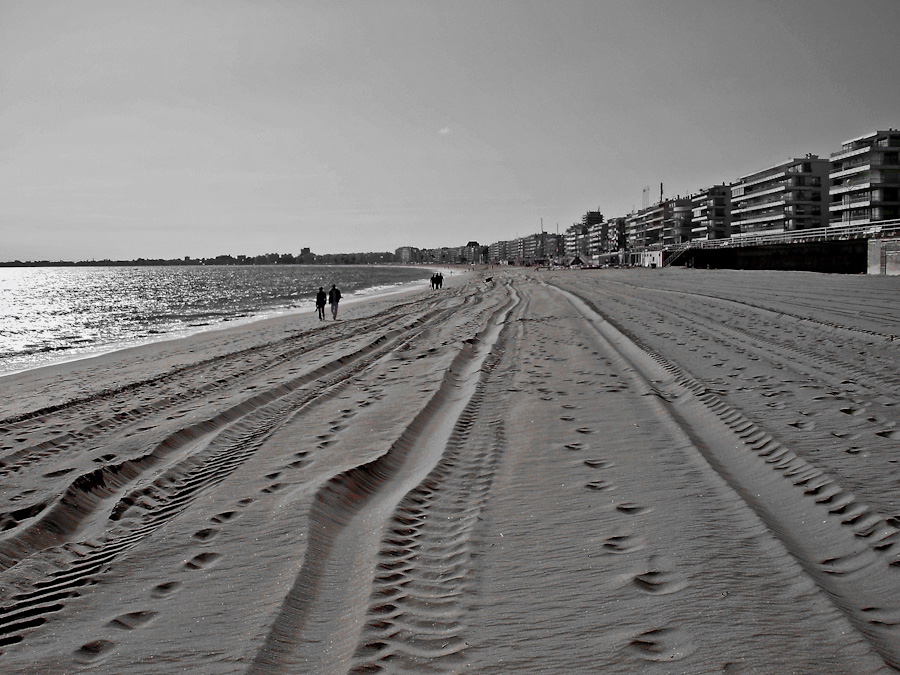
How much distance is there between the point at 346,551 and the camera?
395 cm

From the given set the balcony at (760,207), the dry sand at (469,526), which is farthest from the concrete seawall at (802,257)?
the dry sand at (469,526)

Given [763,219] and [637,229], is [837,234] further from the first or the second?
[637,229]

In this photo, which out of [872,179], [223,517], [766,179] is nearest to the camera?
[223,517]

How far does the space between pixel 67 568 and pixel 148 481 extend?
1.66 metres

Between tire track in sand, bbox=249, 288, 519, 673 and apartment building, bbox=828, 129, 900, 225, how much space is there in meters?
74.7

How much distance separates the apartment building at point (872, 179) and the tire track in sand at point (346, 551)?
74661 millimetres

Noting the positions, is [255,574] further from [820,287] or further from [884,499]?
[820,287]

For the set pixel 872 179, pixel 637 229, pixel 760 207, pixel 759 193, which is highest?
pixel 637 229

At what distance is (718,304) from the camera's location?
21359 mm

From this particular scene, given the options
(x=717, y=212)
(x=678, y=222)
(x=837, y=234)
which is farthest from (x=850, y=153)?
(x=678, y=222)

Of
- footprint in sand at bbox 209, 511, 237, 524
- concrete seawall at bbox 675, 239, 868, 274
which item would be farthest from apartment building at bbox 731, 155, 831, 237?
footprint in sand at bbox 209, 511, 237, 524

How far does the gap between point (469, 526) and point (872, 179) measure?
80.3 meters

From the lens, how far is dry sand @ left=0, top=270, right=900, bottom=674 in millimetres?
2898

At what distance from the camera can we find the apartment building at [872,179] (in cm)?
6650
